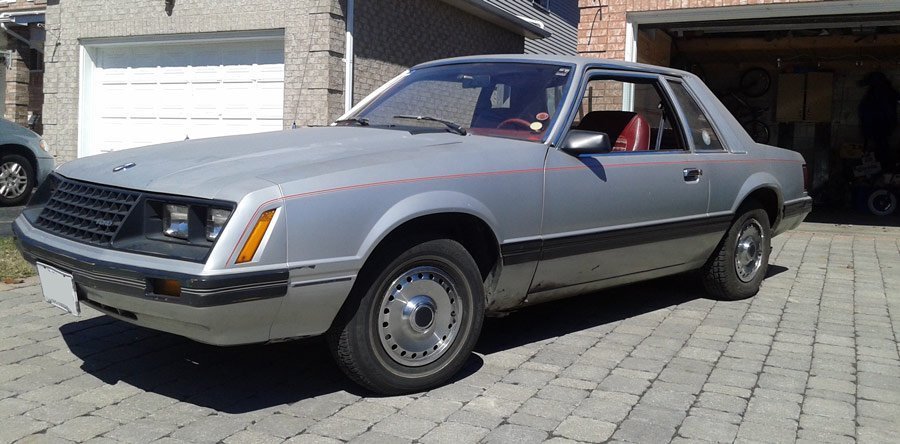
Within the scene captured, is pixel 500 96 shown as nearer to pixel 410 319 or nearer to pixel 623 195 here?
pixel 623 195

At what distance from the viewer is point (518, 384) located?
407cm

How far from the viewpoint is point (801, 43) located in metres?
14.9

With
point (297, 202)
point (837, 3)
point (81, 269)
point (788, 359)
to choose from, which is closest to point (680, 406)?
point (788, 359)

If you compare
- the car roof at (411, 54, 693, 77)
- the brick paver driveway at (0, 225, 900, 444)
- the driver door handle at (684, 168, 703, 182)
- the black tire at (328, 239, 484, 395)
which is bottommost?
the brick paver driveway at (0, 225, 900, 444)

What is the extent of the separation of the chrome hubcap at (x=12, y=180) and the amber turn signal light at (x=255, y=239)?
8.91 m

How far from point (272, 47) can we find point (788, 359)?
8.59 m

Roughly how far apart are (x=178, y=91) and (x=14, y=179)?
2.56 m

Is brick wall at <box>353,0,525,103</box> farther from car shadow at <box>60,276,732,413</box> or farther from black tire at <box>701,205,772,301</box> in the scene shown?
car shadow at <box>60,276,732,413</box>

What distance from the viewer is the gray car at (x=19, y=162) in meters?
10.7

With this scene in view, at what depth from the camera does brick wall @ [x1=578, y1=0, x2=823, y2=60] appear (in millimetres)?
10930

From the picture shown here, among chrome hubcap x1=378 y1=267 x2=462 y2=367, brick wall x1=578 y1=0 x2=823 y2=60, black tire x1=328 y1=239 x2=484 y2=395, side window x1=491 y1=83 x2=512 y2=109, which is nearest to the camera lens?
black tire x1=328 y1=239 x2=484 y2=395

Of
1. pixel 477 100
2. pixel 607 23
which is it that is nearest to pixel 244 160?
pixel 477 100

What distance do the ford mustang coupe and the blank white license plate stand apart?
0.04 ft

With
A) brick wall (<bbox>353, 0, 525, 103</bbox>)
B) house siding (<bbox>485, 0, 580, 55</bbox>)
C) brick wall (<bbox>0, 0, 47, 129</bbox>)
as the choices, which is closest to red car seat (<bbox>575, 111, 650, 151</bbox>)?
brick wall (<bbox>353, 0, 525, 103</bbox>)
